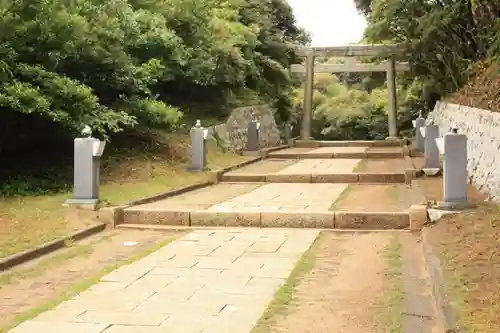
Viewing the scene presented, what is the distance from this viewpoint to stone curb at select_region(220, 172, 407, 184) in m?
10.8

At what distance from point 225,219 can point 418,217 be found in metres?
2.26

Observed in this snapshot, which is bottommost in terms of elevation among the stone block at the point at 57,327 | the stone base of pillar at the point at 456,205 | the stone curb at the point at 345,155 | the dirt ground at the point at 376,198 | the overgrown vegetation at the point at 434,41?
the stone block at the point at 57,327

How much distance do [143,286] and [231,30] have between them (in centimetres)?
1202

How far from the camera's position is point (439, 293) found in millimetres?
3922

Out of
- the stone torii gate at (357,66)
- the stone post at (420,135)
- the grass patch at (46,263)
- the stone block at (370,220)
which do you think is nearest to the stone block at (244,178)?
the stone block at (370,220)

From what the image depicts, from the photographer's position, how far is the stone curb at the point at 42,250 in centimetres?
514

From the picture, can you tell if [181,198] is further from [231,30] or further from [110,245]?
[231,30]

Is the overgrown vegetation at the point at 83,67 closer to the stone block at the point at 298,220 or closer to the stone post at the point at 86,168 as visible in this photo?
the stone post at the point at 86,168

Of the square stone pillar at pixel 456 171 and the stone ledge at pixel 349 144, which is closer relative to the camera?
the square stone pillar at pixel 456 171

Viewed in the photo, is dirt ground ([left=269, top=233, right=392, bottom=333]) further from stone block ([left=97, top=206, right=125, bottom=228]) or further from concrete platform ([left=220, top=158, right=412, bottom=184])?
concrete platform ([left=220, top=158, right=412, bottom=184])

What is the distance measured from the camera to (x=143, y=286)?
180 inches

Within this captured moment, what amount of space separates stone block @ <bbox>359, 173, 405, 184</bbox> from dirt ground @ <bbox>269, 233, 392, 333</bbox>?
4.73 metres

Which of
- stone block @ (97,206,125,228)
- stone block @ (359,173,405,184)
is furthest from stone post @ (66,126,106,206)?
stone block @ (359,173,405,184)

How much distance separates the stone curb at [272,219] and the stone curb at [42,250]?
76cm
